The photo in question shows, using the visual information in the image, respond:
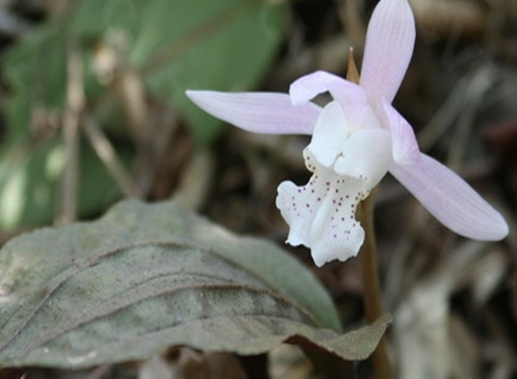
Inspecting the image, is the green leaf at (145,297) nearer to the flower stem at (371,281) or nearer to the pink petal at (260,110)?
the flower stem at (371,281)

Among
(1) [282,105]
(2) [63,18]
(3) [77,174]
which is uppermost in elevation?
(1) [282,105]

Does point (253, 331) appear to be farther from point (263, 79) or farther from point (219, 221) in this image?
point (263, 79)

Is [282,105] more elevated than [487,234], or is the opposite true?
[282,105]

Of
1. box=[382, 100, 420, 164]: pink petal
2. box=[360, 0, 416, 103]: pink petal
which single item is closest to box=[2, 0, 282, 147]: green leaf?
box=[360, 0, 416, 103]: pink petal

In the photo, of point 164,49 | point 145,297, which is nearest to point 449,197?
point 145,297

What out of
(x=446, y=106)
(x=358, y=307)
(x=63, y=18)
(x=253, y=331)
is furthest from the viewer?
(x=63, y=18)

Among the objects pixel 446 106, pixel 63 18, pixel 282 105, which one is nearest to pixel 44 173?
pixel 63 18

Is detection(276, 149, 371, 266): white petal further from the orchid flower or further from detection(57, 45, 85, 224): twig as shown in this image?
detection(57, 45, 85, 224): twig
